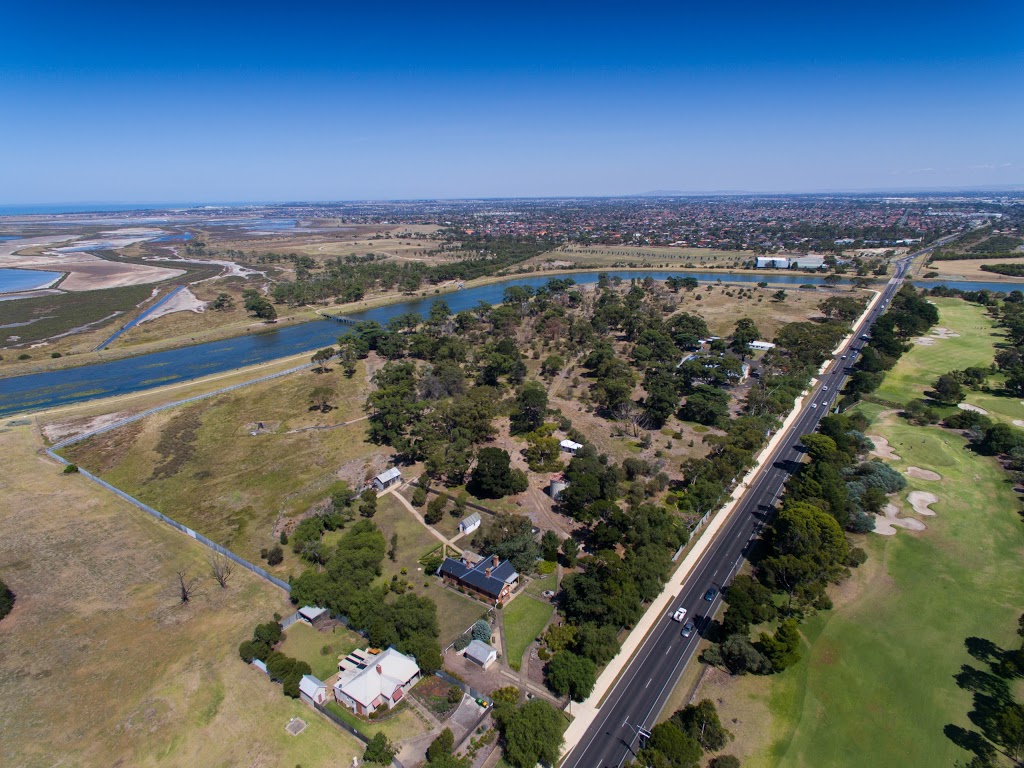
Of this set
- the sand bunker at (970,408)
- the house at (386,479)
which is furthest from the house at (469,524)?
the sand bunker at (970,408)

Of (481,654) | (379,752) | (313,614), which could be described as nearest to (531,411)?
(481,654)

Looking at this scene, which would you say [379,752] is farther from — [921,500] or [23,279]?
[23,279]

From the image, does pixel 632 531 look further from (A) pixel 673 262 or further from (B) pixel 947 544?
(A) pixel 673 262

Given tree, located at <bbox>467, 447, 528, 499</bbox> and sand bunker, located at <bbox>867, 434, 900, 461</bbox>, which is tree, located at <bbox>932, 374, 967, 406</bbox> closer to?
sand bunker, located at <bbox>867, 434, 900, 461</bbox>

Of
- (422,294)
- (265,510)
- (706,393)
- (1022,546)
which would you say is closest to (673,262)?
(422,294)

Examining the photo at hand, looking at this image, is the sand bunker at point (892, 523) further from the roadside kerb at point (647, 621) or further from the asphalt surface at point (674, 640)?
the roadside kerb at point (647, 621)

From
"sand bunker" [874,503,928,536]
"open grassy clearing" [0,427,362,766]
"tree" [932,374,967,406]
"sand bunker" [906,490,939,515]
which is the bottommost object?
"open grassy clearing" [0,427,362,766]

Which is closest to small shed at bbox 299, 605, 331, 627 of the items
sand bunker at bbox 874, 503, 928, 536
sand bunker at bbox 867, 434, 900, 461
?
sand bunker at bbox 874, 503, 928, 536
